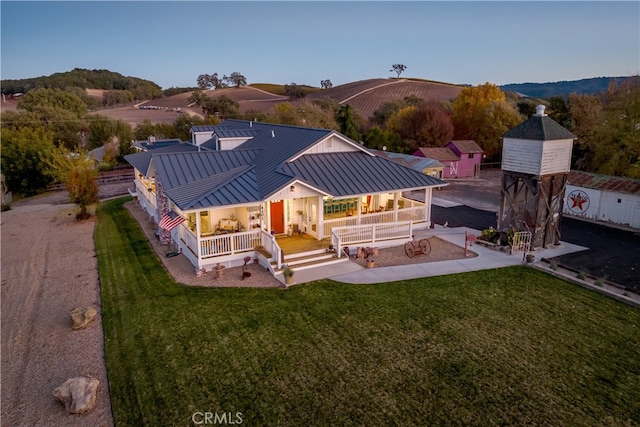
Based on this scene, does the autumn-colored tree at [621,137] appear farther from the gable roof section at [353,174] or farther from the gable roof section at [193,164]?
the gable roof section at [193,164]

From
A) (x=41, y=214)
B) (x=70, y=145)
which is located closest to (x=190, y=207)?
(x=41, y=214)

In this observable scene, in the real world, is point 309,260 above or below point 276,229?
below

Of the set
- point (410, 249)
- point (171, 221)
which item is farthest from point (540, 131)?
point (171, 221)

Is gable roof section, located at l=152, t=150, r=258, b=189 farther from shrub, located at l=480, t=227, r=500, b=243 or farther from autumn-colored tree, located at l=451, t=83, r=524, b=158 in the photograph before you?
autumn-colored tree, located at l=451, t=83, r=524, b=158

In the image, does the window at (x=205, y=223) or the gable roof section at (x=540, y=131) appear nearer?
the gable roof section at (x=540, y=131)

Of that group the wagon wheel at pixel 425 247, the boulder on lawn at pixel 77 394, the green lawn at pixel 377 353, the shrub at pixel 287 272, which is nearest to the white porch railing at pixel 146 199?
the green lawn at pixel 377 353

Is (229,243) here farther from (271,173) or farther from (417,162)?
(417,162)
